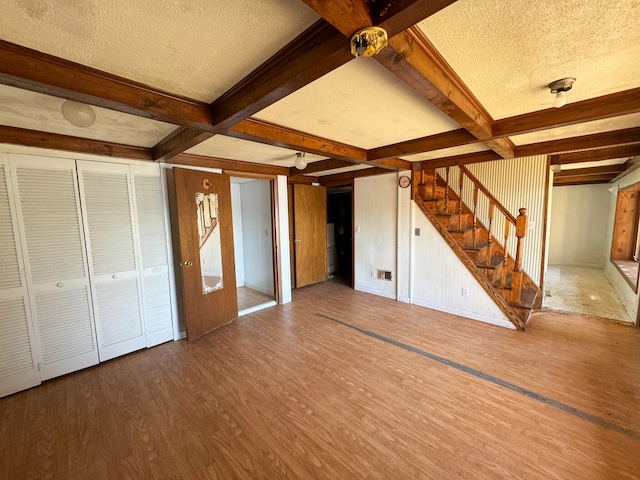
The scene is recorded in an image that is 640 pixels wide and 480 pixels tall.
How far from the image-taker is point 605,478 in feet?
4.58

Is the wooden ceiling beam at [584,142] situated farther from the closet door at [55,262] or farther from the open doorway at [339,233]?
the closet door at [55,262]

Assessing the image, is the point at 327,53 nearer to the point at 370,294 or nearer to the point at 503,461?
the point at 503,461

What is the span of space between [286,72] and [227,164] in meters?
2.50

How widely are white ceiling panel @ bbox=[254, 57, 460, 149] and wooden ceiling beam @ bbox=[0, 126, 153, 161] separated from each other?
168cm

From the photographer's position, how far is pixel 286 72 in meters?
1.18

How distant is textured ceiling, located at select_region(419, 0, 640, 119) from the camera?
37.3 inches

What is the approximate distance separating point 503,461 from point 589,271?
6.94 meters

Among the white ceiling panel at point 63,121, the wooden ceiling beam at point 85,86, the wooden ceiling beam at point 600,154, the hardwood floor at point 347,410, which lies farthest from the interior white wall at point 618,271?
the white ceiling panel at point 63,121

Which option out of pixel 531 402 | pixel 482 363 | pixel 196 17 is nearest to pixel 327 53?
pixel 196 17

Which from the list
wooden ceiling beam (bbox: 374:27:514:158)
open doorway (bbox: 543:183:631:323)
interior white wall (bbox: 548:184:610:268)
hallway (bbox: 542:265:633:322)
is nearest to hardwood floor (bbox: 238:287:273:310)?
wooden ceiling beam (bbox: 374:27:514:158)

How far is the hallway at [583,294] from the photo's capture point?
366 cm

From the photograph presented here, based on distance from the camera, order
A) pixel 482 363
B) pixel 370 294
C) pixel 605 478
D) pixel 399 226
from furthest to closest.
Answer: pixel 370 294 < pixel 399 226 < pixel 482 363 < pixel 605 478

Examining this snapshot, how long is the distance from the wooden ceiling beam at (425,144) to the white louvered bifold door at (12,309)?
338cm

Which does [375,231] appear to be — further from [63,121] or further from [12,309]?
[12,309]
